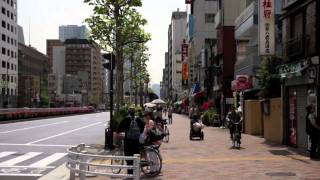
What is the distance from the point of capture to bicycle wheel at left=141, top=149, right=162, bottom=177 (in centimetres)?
1507

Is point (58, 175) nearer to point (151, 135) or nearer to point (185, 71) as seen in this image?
point (151, 135)

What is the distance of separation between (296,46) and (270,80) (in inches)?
240

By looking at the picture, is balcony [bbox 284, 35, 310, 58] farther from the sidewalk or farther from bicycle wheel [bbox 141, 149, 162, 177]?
bicycle wheel [bbox 141, 149, 162, 177]

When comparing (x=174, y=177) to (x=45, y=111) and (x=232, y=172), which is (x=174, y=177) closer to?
(x=232, y=172)

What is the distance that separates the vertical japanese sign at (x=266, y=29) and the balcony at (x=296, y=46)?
164 inches

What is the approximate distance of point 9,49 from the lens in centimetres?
13975

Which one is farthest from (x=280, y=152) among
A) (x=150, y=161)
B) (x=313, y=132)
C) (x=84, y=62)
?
(x=84, y=62)

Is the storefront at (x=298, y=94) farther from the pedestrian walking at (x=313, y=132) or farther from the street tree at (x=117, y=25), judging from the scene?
the street tree at (x=117, y=25)

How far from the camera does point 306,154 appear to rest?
2066cm

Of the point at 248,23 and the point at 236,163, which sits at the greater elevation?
the point at 248,23

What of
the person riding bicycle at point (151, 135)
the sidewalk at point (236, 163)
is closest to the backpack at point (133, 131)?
the person riding bicycle at point (151, 135)

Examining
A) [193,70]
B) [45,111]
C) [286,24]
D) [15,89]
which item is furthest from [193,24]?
[286,24]

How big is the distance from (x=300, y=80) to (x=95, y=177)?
1059 cm

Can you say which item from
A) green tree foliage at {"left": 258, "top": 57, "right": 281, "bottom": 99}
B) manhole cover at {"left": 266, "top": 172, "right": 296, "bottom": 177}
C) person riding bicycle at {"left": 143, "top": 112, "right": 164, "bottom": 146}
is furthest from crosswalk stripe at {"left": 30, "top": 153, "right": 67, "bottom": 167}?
green tree foliage at {"left": 258, "top": 57, "right": 281, "bottom": 99}
